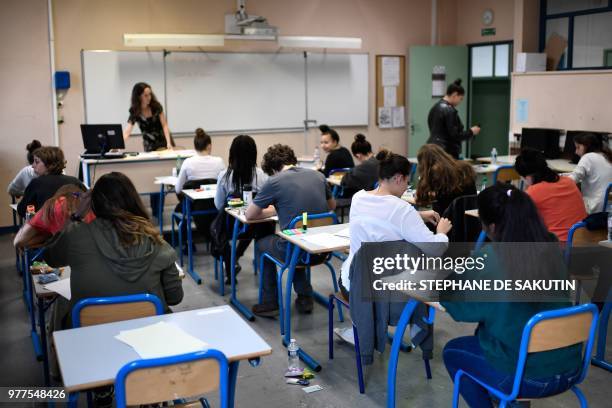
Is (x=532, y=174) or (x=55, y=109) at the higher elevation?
(x=55, y=109)

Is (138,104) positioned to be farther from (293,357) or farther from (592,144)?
(592,144)

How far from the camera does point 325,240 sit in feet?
13.2

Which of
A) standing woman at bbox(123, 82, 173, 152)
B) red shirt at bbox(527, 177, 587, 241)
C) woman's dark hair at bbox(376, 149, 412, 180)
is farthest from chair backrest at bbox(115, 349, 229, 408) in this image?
standing woman at bbox(123, 82, 173, 152)

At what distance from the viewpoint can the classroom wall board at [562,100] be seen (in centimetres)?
769

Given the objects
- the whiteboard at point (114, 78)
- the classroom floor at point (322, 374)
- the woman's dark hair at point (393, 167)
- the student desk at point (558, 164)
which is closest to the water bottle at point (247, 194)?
the classroom floor at point (322, 374)

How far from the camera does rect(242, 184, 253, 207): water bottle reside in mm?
5105

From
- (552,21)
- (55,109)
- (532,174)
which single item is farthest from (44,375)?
(552,21)

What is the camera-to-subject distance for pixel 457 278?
10.6 feet

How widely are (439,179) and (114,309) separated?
280 cm

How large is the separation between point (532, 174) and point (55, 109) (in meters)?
5.72

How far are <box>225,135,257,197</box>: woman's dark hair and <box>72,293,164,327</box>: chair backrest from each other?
2325 mm

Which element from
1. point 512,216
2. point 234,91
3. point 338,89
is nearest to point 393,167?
point 512,216

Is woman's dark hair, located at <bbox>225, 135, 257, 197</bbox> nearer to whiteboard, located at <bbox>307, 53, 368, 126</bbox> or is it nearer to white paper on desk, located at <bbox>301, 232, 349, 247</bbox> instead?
white paper on desk, located at <bbox>301, 232, 349, 247</bbox>

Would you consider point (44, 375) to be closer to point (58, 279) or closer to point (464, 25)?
point (58, 279)
